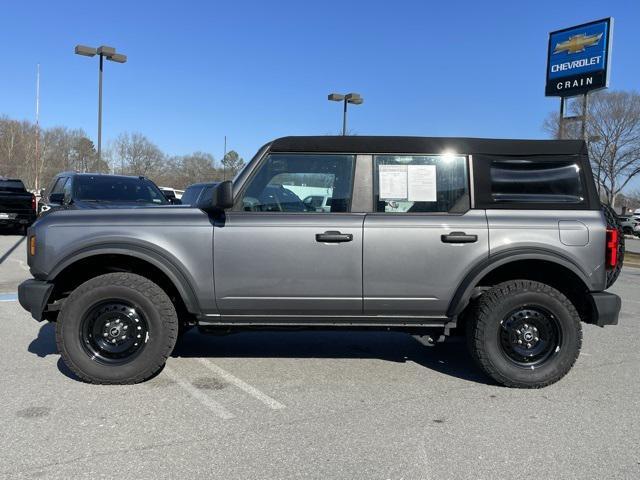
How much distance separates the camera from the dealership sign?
2494 centimetres

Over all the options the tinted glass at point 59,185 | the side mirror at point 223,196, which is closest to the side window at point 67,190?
the tinted glass at point 59,185

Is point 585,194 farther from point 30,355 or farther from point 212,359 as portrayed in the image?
point 30,355

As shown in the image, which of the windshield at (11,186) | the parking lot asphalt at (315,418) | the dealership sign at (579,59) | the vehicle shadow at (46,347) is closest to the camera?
the parking lot asphalt at (315,418)

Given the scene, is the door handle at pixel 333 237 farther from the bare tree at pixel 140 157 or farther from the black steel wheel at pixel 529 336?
the bare tree at pixel 140 157

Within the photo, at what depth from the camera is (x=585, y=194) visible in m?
4.37

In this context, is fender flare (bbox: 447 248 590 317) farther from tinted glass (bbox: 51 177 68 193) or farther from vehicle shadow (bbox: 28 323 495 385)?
tinted glass (bbox: 51 177 68 193)

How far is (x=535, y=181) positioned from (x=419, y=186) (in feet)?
3.11

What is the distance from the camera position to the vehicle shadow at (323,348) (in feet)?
16.8

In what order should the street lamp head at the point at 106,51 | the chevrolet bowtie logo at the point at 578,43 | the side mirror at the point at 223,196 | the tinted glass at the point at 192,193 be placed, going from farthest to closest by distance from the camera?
the chevrolet bowtie logo at the point at 578,43 → the street lamp head at the point at 106,51 → the tinted glass at the point at 192,193 → the side mirror at the point at 223,196

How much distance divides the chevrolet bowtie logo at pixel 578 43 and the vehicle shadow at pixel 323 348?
24802mm

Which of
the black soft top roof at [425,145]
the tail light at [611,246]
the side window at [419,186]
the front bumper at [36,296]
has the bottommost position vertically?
the front bumper at [36,296]

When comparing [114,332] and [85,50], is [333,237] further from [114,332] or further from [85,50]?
[85,50]

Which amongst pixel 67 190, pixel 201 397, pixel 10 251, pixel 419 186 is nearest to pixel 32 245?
pixel 201 397

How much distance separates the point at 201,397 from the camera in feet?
13.4
